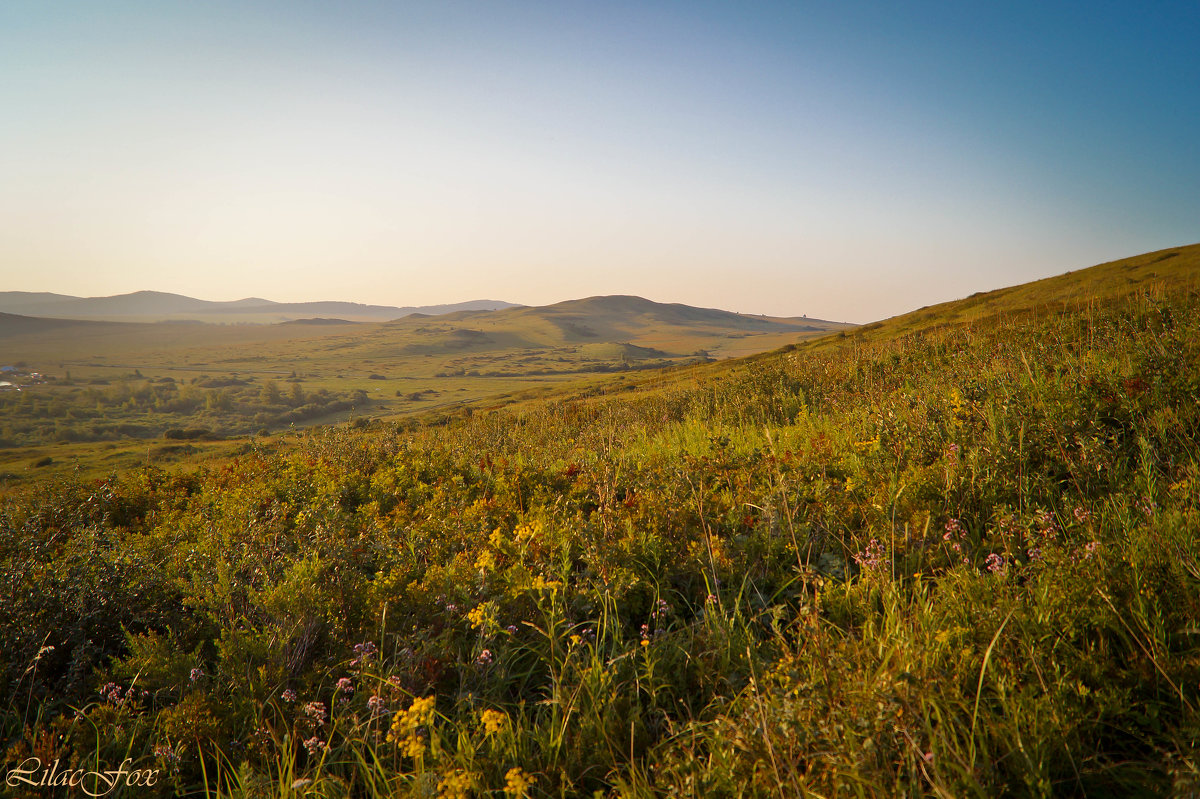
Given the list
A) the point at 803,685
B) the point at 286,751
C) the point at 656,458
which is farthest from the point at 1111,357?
the point at 286,751

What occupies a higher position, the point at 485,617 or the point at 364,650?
the point at 485,617

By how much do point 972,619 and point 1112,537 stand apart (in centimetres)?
144

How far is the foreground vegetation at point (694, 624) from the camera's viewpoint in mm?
2209

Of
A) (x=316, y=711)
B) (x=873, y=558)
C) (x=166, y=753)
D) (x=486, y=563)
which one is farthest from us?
(x=486, y=563)

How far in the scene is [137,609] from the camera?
158 inches

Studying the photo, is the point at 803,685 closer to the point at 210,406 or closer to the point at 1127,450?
the point at 1127,450

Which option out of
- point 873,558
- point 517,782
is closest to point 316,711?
point 517,782

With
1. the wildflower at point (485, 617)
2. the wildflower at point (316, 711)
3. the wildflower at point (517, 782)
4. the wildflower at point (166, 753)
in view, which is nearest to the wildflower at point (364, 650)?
the wildflower at point (316, 711)

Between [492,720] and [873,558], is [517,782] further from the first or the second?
[873,558]

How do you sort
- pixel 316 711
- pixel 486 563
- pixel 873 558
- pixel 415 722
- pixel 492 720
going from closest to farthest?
1. pixel 415 722
2. pixel 492 720
3. pixel 316 711
4. pixel 873 558
5. pixel 486 563

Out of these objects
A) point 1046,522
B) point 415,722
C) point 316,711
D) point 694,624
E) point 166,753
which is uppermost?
point 1046,522

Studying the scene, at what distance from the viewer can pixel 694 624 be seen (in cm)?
328

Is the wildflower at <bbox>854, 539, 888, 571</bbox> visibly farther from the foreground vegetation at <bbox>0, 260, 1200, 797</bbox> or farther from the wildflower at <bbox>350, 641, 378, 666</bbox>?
the wildflower at <bbox>350, 641, 378, 666</bbox>

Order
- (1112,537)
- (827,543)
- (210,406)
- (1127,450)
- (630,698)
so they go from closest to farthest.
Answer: (630,698) → (1112,537) → (827,543) → (1127,450) → (210,406)
